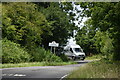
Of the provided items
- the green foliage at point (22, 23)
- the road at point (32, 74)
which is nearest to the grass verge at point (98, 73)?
the road at point (32, 74)

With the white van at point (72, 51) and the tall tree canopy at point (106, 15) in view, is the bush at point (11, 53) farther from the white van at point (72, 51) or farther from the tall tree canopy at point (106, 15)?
the white van at point (72, 51)

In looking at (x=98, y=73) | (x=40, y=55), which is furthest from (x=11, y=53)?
(x=98, y=73)

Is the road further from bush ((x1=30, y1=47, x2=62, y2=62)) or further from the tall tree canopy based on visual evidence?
bush ((x1=30, y1=47, x2=62, y2=62))

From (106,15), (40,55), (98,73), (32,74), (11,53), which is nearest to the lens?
(98,73)

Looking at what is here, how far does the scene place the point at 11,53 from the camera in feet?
89.0

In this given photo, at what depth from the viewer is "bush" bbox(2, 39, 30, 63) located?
26438 mm

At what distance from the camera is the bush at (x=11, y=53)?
26.4 m

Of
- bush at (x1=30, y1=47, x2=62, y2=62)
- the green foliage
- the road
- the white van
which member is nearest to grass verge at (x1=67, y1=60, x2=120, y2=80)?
the road

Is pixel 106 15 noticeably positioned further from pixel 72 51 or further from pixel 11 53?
pixel 72 51

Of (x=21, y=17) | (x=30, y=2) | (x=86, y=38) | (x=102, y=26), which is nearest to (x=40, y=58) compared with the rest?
(x=21, y=17)

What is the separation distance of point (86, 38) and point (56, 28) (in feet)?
108

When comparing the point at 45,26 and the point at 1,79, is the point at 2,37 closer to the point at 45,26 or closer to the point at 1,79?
the point at 45,26

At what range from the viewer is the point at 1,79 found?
13.7 metres

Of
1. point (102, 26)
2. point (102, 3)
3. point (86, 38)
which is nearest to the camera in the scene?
point (102, 3)
